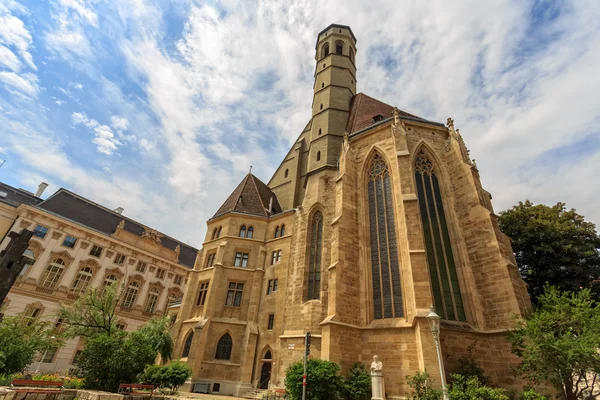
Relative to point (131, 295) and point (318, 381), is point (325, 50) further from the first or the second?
point (131, 295)

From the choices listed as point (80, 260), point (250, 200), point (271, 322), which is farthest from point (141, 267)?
point (271, 322)

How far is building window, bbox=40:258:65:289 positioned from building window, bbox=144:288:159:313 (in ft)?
28.2

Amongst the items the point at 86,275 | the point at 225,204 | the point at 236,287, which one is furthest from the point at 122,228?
the point at 236,287

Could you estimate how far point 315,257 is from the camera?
19.3 metres

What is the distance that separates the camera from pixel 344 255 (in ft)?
51.9

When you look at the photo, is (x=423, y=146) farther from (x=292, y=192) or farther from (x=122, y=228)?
(x=122, y=228)

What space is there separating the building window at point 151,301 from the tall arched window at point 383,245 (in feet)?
87.2

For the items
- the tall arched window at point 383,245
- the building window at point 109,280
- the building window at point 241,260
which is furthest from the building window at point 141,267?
the tall arched window at point 383,245

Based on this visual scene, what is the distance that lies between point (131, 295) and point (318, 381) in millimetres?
26492

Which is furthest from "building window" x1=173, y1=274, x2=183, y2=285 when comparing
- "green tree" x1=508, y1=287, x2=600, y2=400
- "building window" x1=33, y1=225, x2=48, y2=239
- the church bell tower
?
"green tree" x1=508, y1=287, x2=600, y2=400

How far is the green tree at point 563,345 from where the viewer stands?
9.66 metres

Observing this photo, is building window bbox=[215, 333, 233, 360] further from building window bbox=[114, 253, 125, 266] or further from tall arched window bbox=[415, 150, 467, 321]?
building window bbox=[114, 253, 125, 266]

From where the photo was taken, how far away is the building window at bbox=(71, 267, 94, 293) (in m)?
26.9

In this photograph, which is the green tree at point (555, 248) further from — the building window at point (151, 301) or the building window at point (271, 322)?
the building window at point (151, 301)
